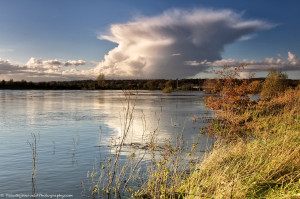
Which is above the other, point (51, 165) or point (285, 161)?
point (285, 161)

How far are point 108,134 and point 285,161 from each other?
414 inches

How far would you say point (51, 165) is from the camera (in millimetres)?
9359

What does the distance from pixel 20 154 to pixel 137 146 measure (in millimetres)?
4629

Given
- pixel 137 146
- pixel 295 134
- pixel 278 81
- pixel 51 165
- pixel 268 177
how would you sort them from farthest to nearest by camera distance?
pixel 278 81
pixel 137 146
pixel 295 134
pixel 51 165
pixel 268 177

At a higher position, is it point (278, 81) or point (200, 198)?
Answer: point (278, 81)

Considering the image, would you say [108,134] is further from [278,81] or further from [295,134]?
[278,81]

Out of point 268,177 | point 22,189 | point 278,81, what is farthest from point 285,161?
point 278,81

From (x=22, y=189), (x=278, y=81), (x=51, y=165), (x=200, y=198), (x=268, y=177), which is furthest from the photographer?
(x=278, y=81)

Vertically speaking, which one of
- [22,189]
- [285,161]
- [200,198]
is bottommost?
[22,189]

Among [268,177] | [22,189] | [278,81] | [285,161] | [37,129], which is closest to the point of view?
[268,177]

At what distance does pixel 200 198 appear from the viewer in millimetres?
5613

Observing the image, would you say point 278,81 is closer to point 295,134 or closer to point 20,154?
point 295,134

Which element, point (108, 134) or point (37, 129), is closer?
point (108, 134)

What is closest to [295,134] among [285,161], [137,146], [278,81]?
[285,161]
